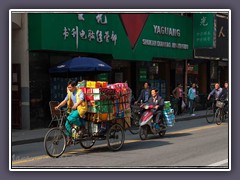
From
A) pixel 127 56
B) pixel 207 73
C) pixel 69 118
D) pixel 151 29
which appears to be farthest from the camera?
pixel 207 73

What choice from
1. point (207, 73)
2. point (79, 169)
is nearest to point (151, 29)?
point (207, 73)

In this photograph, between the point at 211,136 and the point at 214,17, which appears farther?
the point at 214,17

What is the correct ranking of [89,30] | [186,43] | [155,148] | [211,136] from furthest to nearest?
[186,43] → [89,30] → [211,136] → [155,148]

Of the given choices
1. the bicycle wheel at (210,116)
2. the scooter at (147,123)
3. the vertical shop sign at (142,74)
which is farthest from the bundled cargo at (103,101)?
the vertical shop sign at (142,74)

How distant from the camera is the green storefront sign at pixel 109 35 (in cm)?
1655

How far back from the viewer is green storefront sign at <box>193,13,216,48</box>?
26.9 meters

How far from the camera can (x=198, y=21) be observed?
27344 mm

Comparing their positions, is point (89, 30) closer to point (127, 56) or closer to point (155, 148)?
point (127, 56)

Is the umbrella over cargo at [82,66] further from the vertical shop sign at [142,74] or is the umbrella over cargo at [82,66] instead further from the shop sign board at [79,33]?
the vertical shop sign at [142,74]

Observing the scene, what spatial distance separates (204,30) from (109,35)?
30.2ft

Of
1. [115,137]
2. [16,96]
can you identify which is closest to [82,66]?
[16,96]

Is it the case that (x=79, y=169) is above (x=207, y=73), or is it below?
below

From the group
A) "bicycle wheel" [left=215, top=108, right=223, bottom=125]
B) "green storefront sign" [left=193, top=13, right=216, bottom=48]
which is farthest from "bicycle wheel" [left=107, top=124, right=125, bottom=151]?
"green storefront sign" [left=193, top=13, right=216, bottom=48]

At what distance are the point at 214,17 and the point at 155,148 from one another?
17345mm
